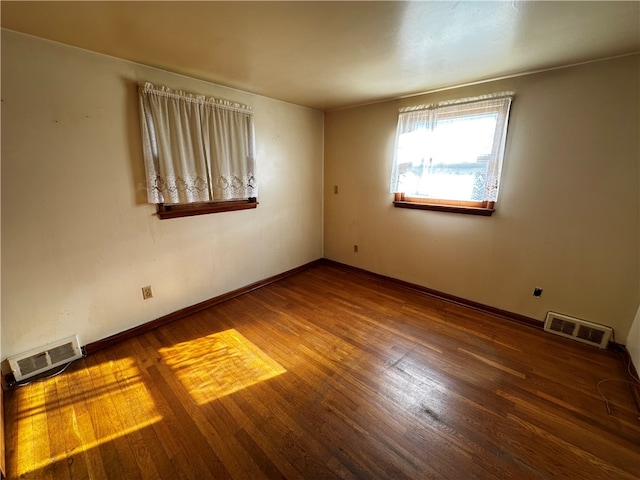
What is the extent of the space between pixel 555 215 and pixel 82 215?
3.79m

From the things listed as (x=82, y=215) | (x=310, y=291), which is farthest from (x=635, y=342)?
(x=82, y=215)

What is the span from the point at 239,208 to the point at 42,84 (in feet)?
5.41

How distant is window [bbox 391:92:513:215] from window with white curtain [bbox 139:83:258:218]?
5.64 ft

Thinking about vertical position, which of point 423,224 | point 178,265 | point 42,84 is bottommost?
point 178,265

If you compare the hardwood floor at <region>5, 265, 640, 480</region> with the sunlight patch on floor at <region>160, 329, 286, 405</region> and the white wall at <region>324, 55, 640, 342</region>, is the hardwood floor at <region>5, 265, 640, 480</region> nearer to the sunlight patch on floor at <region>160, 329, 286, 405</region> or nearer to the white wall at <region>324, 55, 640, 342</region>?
the sunlight patch on floor at <region>160, 329, 286, 405</region>

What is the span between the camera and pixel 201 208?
8.48 ft

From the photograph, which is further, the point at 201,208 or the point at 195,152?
the point at 201,208

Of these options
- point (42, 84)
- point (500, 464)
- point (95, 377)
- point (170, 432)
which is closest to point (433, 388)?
point (500, 464)

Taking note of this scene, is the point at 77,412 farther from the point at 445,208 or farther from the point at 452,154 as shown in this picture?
the point at 452,154

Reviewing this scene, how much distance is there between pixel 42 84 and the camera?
1.68 meters

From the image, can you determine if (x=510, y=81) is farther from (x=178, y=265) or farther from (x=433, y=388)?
(x=178, y=265)

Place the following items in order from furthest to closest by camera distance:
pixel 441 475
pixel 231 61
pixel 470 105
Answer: pixel 470 105 < pixel 231 61 < pixel 441 475

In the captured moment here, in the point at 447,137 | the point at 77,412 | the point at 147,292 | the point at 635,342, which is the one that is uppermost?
the point at 447,137

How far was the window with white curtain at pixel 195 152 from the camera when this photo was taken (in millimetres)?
2139
